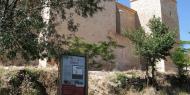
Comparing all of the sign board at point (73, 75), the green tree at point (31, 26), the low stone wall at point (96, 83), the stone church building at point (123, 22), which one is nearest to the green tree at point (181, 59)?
the low stone wall at point (96, 83)

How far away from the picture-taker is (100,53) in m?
22.7

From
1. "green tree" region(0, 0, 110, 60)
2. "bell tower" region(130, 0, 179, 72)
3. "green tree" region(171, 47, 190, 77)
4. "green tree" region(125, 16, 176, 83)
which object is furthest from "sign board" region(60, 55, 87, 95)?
"bell tower" region(130, 0, 179, 72)

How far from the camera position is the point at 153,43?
21672 millimetres

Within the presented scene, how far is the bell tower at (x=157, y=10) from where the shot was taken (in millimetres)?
34469

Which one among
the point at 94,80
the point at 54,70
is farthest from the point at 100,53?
the point at 54,70

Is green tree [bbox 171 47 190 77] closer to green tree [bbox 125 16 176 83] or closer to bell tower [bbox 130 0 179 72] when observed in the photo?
green tree [bbox 125 16 176 83]

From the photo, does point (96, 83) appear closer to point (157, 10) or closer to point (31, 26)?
point (31, 26)

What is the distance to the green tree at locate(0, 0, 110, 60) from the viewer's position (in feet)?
36.7

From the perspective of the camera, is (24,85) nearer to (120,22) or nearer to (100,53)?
(100,53)

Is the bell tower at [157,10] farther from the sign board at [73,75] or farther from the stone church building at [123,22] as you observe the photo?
the sign board at [73,75]

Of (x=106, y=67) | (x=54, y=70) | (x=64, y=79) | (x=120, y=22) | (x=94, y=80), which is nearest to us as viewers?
(x=64, y=79)

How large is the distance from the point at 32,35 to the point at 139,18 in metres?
25.5

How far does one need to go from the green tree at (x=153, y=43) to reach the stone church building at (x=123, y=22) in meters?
2.83

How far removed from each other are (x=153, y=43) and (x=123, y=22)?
42.6 ft
